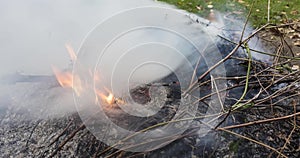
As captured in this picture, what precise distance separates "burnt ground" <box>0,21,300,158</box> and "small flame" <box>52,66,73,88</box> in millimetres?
329

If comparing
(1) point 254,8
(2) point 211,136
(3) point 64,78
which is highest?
(3) point 64,78

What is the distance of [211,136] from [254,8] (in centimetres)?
348

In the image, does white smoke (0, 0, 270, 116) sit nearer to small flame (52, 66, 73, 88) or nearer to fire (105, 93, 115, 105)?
small flame (52, 66, 73, 88)

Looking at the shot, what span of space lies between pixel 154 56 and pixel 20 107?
1.06m

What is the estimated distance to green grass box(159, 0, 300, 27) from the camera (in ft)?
14.7

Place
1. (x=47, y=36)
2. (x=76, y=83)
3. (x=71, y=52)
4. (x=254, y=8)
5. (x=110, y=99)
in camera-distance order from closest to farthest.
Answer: (x=110, y=99)
(x=76, y=83)
(x=71, y=52)
(x=47, y=36)
(x=254, y=8)

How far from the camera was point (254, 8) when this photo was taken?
480 cm

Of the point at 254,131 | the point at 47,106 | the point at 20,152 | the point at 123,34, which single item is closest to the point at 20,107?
the point at 47,106

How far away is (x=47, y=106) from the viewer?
2299 millimetres

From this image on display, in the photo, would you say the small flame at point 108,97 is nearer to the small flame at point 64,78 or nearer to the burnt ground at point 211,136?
the burnt ground at point 211,136

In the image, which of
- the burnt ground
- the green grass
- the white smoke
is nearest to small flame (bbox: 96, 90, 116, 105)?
the burnt ground

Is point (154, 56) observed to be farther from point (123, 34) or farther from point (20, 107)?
point (20, 107)

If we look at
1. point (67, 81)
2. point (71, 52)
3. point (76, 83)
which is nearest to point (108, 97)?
point (76, 83)

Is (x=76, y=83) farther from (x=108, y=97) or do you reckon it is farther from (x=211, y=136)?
(x=211, y=136)
